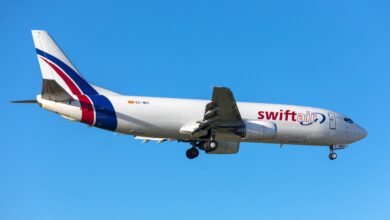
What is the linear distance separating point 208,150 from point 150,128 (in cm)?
421

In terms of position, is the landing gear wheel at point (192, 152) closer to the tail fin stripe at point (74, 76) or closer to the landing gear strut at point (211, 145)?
the landing gear strut at point (211, 145)

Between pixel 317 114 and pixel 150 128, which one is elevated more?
pixel 317 114

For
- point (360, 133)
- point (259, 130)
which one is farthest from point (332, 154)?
point (259, 130)

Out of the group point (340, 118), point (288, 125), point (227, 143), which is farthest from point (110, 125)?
point (340, 118)

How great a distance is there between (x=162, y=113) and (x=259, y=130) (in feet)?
19.7

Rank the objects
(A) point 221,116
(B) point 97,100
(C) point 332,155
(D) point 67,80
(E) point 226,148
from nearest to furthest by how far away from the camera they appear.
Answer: (B) point 97,100 → (D) point 67,80 → (A) point 221,116 → (E) point 226,148 → (C) point 332,155

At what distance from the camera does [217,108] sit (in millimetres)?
39062

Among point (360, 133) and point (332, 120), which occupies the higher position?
point (332, 120)

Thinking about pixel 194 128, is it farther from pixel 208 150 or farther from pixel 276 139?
pixel 276 139

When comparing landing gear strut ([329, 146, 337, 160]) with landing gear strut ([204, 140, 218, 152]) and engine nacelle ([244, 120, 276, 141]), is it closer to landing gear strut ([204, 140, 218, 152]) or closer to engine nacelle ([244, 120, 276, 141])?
engine nacelle ([244, 120, 276, 141])

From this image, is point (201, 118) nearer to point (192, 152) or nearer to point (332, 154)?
point (192, 152)

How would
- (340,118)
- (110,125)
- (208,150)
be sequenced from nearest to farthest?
(110,125)
(208,150)
(340,118)

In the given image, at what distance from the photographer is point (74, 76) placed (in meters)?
39.5

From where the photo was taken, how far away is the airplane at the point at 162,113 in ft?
125
